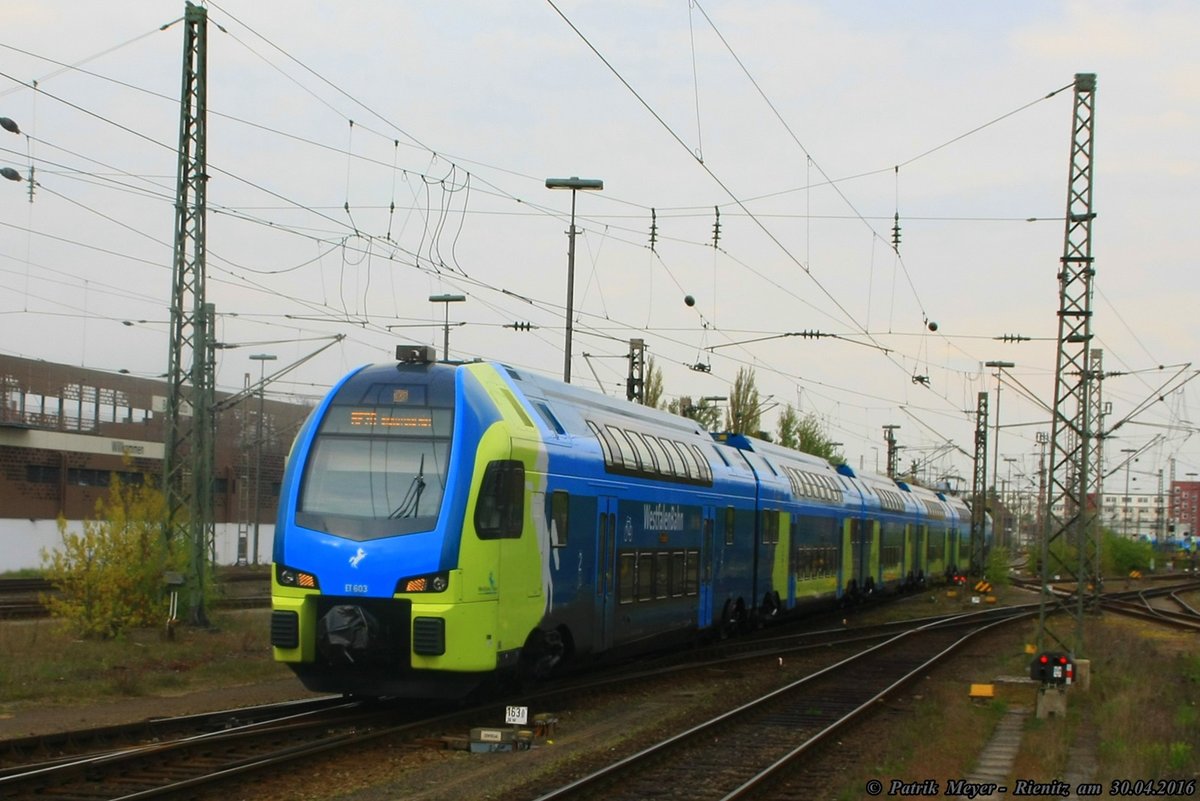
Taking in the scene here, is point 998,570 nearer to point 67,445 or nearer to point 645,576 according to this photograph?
point 67,445

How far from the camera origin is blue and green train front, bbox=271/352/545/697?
1402cm

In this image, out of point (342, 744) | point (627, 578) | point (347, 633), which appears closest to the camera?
point (342, 744)

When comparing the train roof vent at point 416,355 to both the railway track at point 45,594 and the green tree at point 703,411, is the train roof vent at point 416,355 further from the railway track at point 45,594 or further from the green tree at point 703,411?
the green tree at point 703,411

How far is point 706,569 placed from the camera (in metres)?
23.0

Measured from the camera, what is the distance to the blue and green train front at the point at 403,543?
14023 mm

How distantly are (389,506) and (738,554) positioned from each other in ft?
39.1

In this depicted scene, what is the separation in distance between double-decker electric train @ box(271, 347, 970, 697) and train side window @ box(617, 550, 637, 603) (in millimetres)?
42

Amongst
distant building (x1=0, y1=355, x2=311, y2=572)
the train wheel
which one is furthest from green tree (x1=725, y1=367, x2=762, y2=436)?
the train wheel

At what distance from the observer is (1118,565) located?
85250mm

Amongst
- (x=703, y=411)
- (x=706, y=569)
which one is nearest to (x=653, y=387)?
(x=703, y=411)

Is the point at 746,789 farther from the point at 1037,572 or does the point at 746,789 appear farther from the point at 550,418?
the point at 1037,572

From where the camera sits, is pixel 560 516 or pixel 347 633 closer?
pixel 347 633

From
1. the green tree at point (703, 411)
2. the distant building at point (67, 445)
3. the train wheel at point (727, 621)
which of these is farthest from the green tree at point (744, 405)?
the train wheel at point (727, 621)

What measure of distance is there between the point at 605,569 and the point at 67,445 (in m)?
42.8
